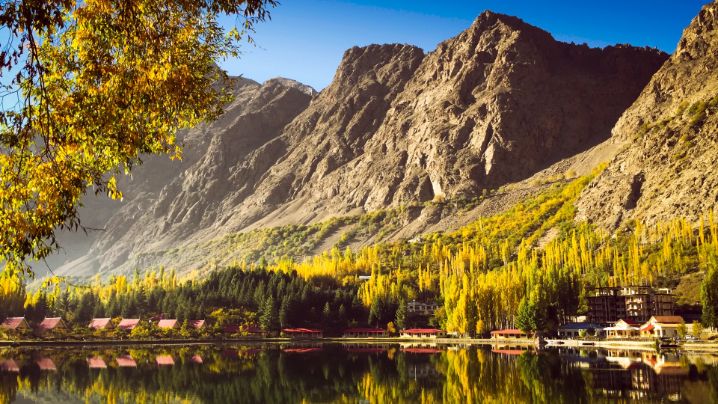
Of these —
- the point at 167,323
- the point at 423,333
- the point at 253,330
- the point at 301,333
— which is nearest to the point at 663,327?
the point at 423,333

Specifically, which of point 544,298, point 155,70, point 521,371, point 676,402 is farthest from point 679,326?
point 155,70

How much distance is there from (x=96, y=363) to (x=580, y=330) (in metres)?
83.8

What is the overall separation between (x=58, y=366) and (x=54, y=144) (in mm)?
61556

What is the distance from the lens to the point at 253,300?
14538 centimetres

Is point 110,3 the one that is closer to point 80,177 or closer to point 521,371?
point 80,177

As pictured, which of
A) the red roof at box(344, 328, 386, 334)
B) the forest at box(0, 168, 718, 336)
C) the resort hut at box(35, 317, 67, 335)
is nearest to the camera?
the forest at box(0, 168, 718, 336)

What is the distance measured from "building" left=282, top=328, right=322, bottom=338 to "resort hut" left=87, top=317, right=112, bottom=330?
37892 mm

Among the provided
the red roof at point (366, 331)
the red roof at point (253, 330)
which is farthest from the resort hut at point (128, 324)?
the red roof at point (366, 331)

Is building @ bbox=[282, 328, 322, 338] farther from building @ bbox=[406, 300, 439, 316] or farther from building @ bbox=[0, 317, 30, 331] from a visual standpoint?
building @ bbox=[0, 317, 30, 331]

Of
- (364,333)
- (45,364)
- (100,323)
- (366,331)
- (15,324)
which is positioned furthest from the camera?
(364,333)

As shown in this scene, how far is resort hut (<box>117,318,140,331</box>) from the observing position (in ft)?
427

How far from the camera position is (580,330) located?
115 meters

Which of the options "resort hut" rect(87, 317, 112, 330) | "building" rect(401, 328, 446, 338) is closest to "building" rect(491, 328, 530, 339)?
"building" rect(401, 328, 446, 338)

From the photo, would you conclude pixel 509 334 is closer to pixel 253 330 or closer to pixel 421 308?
pixel 421 308
